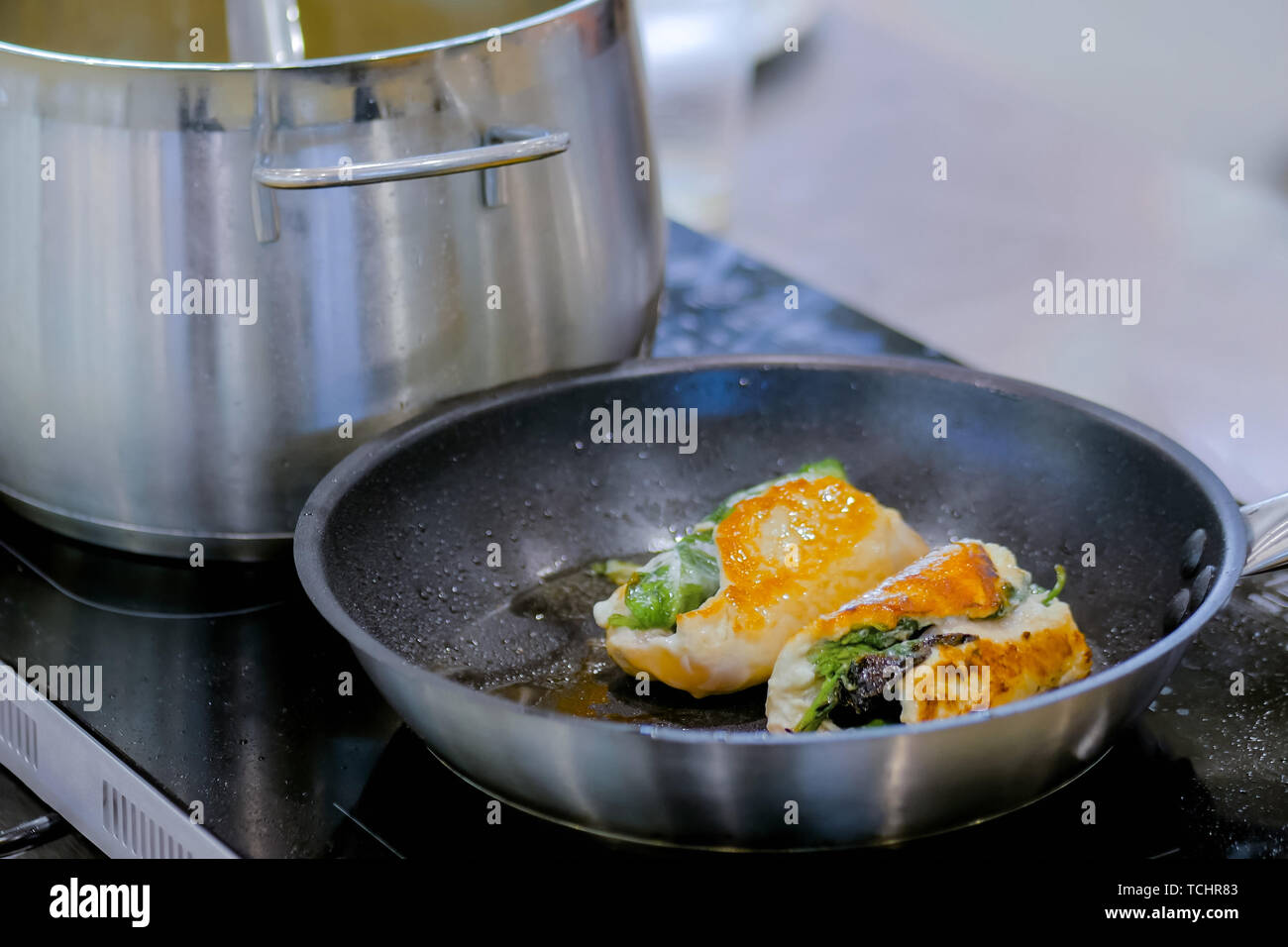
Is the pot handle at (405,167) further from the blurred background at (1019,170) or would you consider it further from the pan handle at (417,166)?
the blurred background at (1019,170)

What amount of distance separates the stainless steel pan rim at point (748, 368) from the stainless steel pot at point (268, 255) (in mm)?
38

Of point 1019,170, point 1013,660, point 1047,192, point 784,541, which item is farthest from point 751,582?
point 1019,170

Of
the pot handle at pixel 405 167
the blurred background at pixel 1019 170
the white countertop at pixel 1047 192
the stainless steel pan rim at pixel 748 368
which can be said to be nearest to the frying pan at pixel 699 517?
the stainless steel pan rim at pixel 748 368

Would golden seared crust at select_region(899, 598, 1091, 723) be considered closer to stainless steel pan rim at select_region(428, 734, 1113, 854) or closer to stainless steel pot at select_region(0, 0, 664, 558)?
stainless steel pan rim at select_region(428, 734, 1113, 854)

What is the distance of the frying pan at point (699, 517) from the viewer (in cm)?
70

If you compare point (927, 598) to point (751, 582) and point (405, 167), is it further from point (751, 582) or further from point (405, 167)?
point (405, 167)

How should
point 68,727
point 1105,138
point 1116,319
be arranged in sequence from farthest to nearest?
point 1105,138 < point 1116,319 < point 68,727

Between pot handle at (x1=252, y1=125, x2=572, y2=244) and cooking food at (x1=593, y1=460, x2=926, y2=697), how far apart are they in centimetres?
27

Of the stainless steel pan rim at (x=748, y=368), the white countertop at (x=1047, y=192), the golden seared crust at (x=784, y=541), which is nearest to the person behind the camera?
the stainless steel pan rim at (x=748, y=368)

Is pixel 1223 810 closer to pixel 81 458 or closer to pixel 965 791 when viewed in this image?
pixel 965 791

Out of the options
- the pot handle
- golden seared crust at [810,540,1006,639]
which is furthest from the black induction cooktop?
the pot handle
